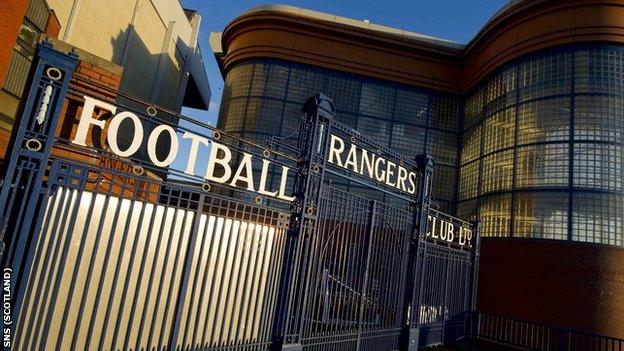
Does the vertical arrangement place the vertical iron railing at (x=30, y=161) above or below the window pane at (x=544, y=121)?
below

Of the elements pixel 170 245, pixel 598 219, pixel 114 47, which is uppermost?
pixel 114 47

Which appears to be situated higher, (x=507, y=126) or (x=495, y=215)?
(x=507, y=126)

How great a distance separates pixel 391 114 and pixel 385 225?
37.9 feet

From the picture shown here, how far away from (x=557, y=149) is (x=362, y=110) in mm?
7918

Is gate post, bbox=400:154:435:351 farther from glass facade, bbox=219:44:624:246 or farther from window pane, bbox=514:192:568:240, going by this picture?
glass facade, bbox=219:44:624:246

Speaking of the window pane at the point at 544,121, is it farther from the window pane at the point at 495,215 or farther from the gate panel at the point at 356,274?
the gate panel at the point at 356,274

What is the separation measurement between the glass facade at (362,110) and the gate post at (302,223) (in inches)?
463

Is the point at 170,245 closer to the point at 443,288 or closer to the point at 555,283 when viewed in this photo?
the point at 443,288

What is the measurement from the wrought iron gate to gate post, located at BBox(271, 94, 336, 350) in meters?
0.02

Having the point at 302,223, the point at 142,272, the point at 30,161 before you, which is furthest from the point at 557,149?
the point at 30,161

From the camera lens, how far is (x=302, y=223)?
Answer: 5.86m

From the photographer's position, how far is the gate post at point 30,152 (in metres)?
3.50

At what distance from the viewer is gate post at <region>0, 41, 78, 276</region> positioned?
3.50 m

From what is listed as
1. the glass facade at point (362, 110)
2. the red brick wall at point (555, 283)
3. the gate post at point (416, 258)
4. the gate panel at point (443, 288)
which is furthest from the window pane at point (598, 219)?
the gate post at point (416, 258)
